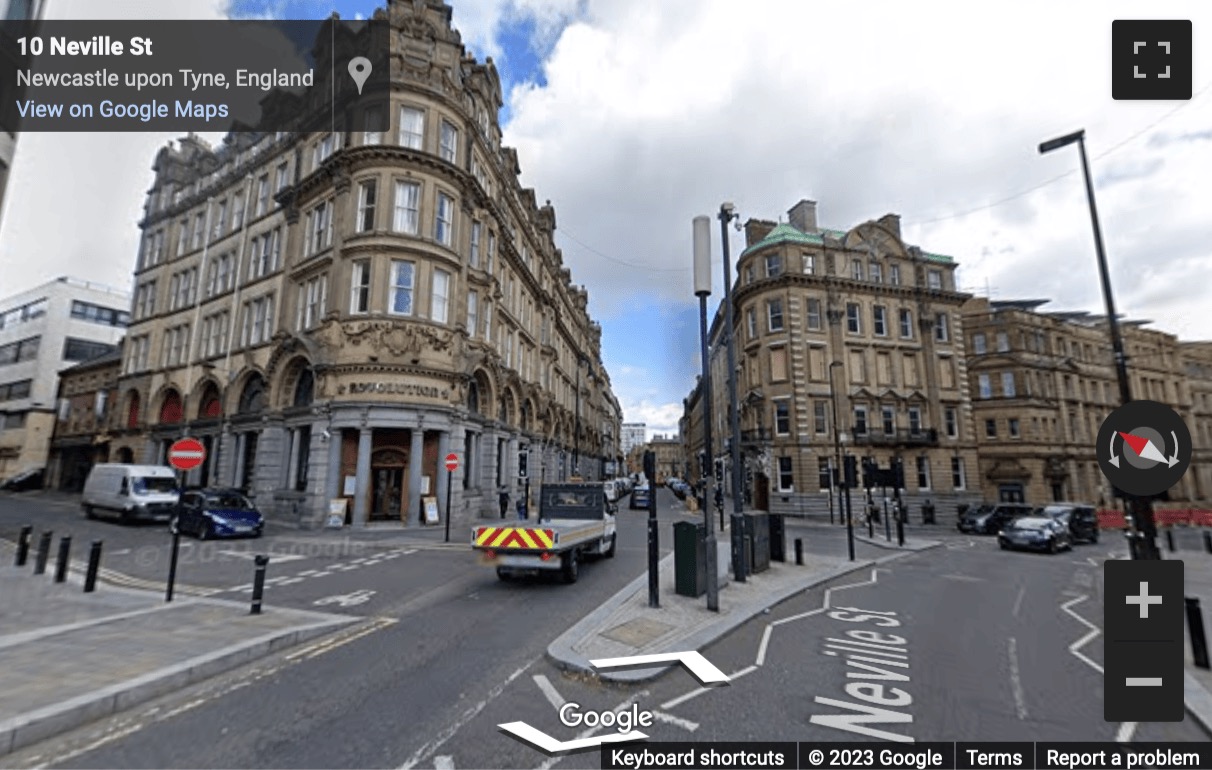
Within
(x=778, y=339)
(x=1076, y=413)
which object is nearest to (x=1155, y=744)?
(x=778, y=339)

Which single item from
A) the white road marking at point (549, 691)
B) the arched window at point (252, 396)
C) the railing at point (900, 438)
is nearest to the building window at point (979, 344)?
the railing at point (900, 438)

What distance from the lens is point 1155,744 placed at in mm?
4500

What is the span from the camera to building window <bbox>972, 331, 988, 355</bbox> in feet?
145

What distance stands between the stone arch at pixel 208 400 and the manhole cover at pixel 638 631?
3328 centimetres

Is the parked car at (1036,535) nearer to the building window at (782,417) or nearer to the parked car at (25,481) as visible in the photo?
the building window at (782,417)

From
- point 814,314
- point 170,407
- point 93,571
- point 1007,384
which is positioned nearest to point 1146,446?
point 93,571

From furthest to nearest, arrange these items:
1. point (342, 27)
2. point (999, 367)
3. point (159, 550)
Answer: point (999, 367), point (342, 27), point (159, 550)

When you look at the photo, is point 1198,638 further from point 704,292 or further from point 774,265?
point 774,265

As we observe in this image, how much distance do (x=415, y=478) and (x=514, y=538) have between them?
1393 centimetres

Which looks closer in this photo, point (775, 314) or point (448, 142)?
point (448, 142)

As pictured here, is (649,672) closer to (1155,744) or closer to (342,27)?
(1155,744)

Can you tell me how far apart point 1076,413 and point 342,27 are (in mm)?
59306

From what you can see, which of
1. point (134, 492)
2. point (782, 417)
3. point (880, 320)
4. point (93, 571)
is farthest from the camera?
point (880, 320)

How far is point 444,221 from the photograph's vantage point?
25.8m
